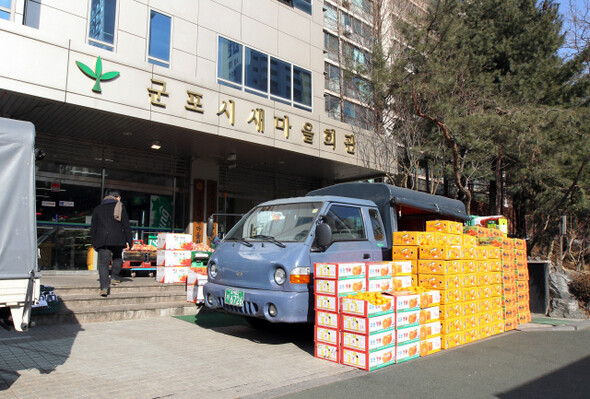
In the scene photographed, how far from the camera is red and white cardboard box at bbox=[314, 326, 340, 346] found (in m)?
5.42

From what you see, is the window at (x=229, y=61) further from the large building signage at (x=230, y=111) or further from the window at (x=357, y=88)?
the window at (x=357, y=88)

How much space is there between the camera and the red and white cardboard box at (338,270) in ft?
17.9

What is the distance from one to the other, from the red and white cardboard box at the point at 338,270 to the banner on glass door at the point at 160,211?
29.7 feet

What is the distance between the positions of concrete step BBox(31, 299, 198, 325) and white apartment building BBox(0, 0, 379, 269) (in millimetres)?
3542

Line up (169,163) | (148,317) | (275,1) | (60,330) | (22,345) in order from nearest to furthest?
(22,345), (60,330), (148,317), (169,163), (275,1)

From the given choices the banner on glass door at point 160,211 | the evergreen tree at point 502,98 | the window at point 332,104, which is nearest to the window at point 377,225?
the evergreen tree at point 502,98

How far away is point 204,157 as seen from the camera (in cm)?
1408

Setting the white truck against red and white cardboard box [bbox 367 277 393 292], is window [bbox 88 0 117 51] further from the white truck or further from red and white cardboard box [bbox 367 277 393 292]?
red and white cardboard box [bbox 367 277 393 292]

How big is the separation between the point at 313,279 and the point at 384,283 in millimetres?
992

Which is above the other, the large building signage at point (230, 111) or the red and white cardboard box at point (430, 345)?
the large building signage at point (230, 111)

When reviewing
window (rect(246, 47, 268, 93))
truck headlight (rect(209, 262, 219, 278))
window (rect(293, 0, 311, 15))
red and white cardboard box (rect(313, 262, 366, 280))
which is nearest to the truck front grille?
truck headlight (rect(209, 262, 219, 278))

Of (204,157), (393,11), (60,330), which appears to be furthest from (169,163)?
(393,11)

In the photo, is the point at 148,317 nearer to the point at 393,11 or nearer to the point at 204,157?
the point at 204,157

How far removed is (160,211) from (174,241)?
3.75m
